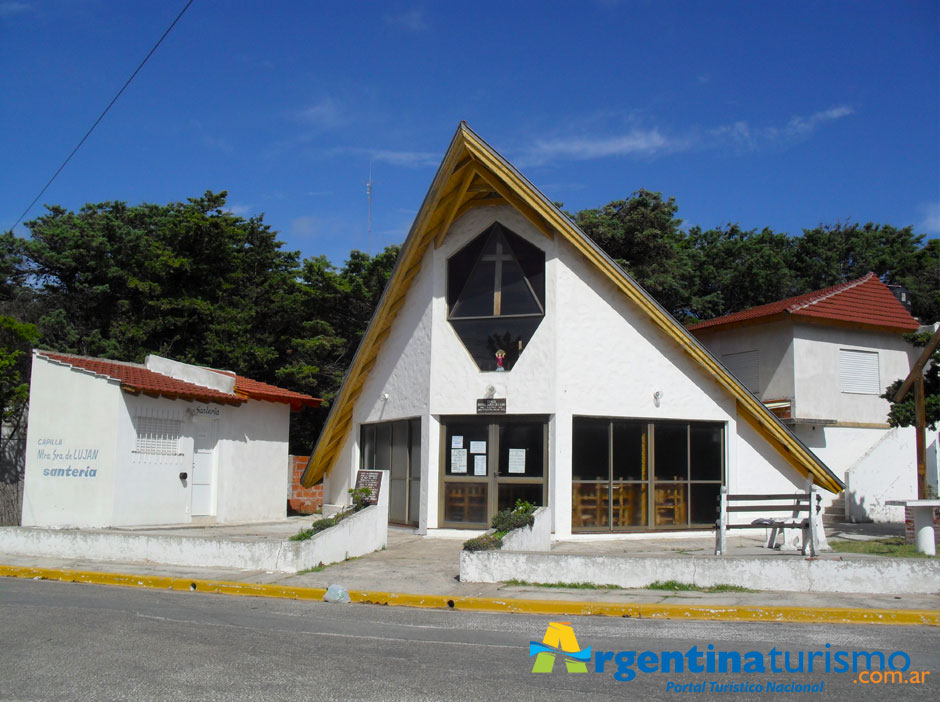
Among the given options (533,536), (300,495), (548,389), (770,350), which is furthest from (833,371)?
(300,495)

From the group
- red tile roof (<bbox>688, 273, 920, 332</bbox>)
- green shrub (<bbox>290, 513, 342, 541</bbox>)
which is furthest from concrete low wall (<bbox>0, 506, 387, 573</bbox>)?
red tile roof (<bbox>688, 273, 920, 332</bbox>)

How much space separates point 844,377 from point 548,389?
11943 mm

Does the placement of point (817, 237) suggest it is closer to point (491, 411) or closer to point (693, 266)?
point (693, 266)

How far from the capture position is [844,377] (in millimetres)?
23938

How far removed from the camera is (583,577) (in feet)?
36.5

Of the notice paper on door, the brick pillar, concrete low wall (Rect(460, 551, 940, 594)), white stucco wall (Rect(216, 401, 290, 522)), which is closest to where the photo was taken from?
concrete low wall (Rect(460, 551, 940, 594))

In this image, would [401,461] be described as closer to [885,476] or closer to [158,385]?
[158,385]

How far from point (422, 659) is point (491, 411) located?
936cm

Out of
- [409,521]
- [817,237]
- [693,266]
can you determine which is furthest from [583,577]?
[817,237]

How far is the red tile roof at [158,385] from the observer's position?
1748cm

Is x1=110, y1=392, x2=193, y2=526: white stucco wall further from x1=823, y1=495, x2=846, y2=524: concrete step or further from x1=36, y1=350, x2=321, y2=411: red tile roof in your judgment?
x1=823, y1=495, x2=846, y2=524: concrete step

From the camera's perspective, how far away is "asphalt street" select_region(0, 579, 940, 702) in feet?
20.3

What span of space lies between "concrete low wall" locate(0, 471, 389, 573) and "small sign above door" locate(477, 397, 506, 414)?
2.51m

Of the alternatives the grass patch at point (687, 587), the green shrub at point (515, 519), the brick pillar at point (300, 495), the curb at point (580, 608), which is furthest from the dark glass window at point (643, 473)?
the brick pillar at point (300, 495)
